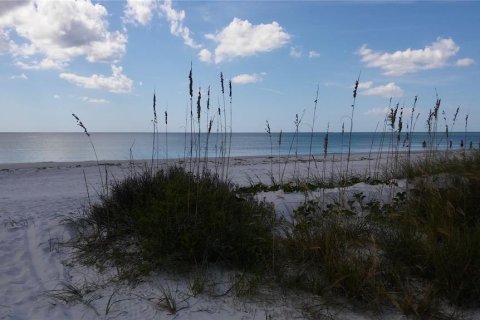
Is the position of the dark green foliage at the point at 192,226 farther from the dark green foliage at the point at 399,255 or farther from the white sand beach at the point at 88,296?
the dark green foliage at the point at 399,255

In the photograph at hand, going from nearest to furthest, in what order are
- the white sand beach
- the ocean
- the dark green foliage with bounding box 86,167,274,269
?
1. the white sand beach
2. the dark green foliage with bounding box 86,167,274,269
3. the ocean

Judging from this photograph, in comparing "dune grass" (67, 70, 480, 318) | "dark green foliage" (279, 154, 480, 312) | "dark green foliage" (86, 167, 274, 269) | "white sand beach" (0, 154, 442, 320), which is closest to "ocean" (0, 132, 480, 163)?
"dark green foliage" (86, 167, 274, 269)

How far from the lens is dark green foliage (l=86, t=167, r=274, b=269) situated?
11.0ft

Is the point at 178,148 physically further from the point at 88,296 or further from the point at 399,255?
the point at 399,255

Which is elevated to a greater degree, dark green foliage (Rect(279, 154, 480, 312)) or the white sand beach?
dark green foliage (Rect(279, 154, 480, 312))

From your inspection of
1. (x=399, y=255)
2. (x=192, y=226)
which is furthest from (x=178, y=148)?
(x=399, y=255)

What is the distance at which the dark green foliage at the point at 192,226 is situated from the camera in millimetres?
3363

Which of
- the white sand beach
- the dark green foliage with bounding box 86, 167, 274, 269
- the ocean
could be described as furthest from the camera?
the ocean

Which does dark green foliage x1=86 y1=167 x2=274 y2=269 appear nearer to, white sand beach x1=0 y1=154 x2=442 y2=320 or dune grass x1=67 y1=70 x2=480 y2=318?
dune grass x1=67 y1=70 x2=480 y2=318

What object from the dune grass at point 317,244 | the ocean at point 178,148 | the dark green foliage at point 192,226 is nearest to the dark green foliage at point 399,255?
the dune grass at point 317,244

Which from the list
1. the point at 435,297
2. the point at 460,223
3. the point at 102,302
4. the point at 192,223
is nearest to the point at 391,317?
the point at 435,297

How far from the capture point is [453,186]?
4.43 meters

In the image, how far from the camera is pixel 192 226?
347cm

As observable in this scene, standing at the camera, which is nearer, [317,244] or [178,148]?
[317,244]
